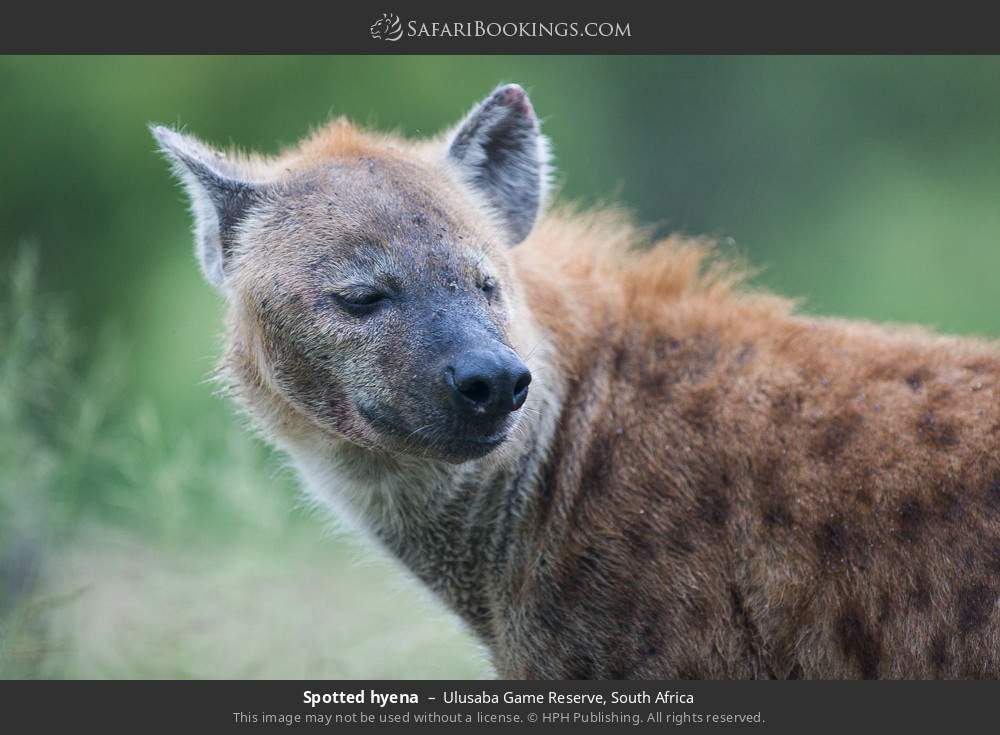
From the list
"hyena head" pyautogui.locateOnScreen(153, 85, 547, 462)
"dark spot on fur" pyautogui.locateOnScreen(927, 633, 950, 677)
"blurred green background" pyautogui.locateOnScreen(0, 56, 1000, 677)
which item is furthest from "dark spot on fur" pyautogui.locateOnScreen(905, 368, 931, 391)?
"blurred green background" pyautogui.locateOnScreen(0, 56, 1000, 677)

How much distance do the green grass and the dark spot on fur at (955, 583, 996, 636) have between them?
1.59 m

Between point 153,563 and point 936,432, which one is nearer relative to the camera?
point 936,432

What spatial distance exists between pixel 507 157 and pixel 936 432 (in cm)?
170

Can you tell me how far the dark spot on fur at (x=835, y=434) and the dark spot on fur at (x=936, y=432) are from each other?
7.0 inches

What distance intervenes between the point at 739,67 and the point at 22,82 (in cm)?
641

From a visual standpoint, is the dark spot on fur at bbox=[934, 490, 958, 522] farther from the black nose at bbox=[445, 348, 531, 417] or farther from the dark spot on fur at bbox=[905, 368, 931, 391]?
the black nose at bbox=[445, 348, 531, 417]

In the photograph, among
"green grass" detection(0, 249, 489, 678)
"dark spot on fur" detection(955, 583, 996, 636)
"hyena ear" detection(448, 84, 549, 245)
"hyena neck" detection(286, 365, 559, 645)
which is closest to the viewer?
"dark spot on fur" detection(955, 583, 996, 636)

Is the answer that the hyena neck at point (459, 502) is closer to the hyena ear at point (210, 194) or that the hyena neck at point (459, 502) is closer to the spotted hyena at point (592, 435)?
the spotted hyena at point (592, 435)

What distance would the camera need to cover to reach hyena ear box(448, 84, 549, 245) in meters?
4.23

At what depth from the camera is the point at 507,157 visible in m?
4.35

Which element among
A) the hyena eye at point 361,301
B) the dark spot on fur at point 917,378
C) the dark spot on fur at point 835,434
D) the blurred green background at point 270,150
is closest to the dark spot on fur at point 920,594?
the dark spot on fur at point 835,434

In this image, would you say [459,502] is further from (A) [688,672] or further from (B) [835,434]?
(B) [835,434]

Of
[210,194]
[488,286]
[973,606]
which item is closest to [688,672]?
[973,606]

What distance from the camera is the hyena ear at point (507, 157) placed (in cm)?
423
